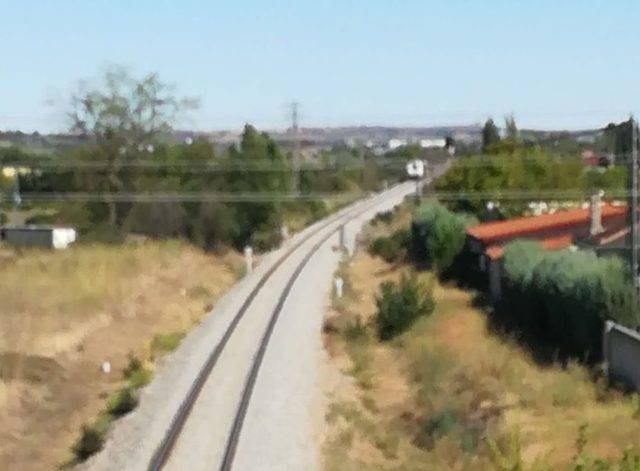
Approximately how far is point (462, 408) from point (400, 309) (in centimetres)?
1116

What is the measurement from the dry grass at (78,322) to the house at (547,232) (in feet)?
30.0

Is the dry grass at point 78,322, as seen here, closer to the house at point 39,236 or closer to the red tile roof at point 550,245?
the house at point 39,236

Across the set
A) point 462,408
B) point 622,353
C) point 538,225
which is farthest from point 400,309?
point 538,225

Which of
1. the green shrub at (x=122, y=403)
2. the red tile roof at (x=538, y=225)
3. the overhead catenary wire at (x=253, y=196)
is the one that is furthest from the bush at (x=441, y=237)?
the green shrub at (x=122, y=403)

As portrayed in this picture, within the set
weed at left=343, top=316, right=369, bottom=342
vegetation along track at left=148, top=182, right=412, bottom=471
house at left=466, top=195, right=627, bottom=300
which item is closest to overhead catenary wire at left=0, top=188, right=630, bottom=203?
vegetation along track at left=148, top=182, right=412, bottom=471

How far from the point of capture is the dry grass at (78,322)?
22.9 m

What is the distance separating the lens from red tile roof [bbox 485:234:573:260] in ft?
130

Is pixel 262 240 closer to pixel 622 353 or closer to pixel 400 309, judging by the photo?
pixel 400 309

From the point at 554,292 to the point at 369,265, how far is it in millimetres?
26005

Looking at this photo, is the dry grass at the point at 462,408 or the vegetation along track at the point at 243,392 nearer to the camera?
the dry grass at the point at 462,408

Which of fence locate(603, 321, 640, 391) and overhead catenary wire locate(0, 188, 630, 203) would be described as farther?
overhead catenary wire locate(0, 188, 630, 203)

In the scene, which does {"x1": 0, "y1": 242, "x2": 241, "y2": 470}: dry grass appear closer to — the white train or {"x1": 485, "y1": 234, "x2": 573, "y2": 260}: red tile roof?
{"x1": 485, "y1": 234, "x2": 573, "y2": 260}: red tile roof

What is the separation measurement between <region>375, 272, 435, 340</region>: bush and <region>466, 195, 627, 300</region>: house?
5.25m

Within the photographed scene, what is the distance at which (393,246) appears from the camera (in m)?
56.9
